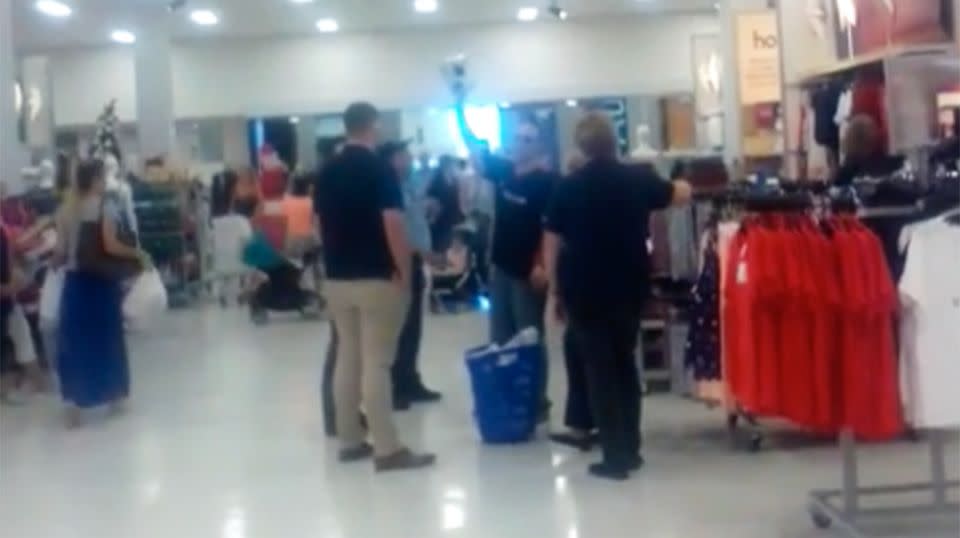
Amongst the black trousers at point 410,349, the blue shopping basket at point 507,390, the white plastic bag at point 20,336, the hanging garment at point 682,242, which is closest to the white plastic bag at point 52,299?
the white plastic bag at point 20,336

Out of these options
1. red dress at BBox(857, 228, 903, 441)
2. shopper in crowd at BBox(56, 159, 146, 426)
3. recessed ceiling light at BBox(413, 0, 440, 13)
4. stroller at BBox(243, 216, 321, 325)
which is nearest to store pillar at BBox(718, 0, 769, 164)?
stroller at BBox(243, 216, 321, 325)

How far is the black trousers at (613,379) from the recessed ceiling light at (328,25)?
17.1 metres

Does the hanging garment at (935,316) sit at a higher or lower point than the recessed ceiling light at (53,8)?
lower

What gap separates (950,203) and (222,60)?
67.0ft

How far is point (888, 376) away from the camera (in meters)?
5.13

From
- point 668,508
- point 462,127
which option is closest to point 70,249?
point 462,127

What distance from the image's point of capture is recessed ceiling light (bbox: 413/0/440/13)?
70.2ft

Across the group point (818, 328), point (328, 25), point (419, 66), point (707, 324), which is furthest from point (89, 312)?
point (419, 66)

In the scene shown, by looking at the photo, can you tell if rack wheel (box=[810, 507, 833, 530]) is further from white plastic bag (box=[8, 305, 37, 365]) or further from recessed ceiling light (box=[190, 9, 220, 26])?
recessed ceiling light (box=[190, 9, 220, 26])

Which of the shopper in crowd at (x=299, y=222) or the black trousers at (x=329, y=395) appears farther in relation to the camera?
the shopper in crowd at (x=299, y=222)

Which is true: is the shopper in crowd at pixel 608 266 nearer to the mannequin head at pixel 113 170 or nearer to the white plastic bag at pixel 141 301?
the white plastic bag at pixel 141 301

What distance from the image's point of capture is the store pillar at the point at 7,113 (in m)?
13.2

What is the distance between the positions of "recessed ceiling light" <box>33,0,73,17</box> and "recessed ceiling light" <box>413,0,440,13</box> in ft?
14.6

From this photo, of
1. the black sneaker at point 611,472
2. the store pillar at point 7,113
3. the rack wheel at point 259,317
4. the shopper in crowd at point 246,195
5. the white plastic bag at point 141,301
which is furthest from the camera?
the shopper in crowd at point 246,195
